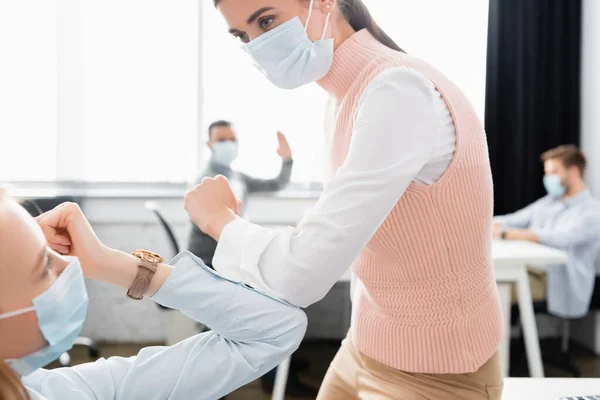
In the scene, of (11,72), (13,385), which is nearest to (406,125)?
(13,385)

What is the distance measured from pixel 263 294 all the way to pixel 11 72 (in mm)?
3631

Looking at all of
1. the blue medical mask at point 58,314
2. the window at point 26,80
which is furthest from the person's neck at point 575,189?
the blue medical mask at point 58,314

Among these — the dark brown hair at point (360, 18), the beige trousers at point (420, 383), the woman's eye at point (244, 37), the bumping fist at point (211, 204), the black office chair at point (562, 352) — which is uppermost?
the dark brown hair at point (360, 18)

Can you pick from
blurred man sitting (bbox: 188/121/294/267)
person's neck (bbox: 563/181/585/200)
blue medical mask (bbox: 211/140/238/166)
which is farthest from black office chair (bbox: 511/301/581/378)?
blue medical mask (bbox: 211/140/238/166)

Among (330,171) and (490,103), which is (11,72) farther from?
(330,171)

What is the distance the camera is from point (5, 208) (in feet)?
2.06

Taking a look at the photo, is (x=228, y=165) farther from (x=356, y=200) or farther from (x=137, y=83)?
(x=356, y=200)

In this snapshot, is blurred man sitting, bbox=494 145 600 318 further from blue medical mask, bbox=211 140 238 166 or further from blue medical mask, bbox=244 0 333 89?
blue medical mask, bbox=244 0 333 89

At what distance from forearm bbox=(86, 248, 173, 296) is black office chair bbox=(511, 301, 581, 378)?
270 centimetres

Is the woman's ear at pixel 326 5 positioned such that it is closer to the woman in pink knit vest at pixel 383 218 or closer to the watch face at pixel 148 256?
the woman in pink knit vest at pixel 383 218

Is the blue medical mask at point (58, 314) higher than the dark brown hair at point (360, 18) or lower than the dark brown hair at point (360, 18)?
lower

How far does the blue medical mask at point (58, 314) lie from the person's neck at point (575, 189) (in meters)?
3.39

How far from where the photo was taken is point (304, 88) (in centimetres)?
396

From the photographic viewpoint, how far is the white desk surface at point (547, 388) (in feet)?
3.59
